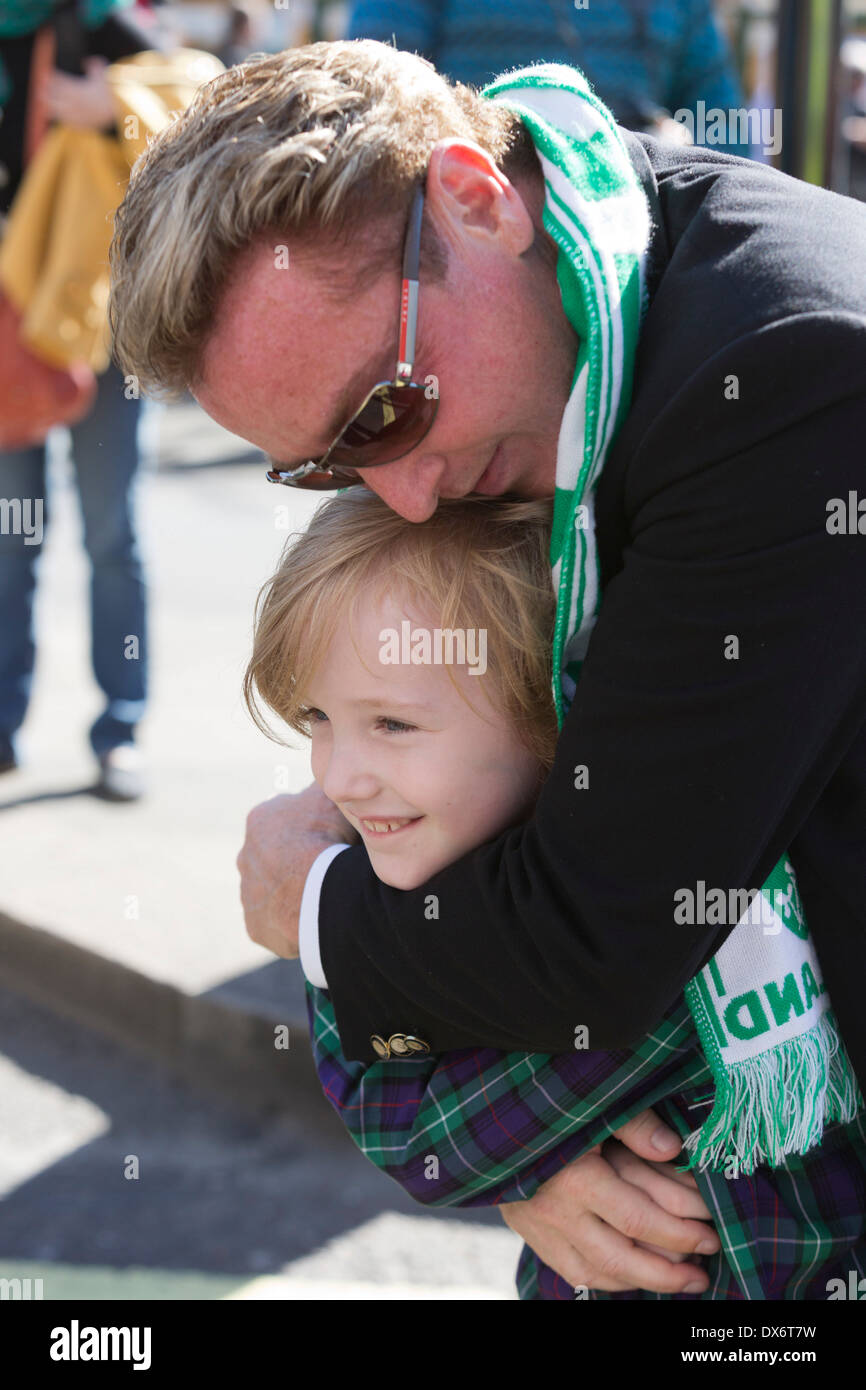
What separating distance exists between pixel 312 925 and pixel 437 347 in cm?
68

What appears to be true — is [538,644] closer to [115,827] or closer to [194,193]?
[194,193]

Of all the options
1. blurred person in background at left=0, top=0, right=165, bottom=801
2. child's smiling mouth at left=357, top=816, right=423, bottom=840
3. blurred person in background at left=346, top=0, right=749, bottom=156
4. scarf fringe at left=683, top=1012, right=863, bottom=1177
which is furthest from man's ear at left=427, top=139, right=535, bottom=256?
blurred person in background at left=0, top=0, right=165, bottom=801

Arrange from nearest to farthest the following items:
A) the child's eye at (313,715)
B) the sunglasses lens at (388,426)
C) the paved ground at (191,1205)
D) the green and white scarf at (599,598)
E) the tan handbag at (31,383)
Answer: the green and white scarf at (599,598) < the sunglasses lens at (388,426) < the child's eye at (313,715) < the paved ground at (191,1205) < the tan handbag at (31,383)

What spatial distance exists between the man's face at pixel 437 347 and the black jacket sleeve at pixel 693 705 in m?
0.24

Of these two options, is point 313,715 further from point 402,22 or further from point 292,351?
point 402,22

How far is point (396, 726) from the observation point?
68.5 inches

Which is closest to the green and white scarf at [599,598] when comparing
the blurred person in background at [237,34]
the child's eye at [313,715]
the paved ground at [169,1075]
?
the child's eye at [313,715]

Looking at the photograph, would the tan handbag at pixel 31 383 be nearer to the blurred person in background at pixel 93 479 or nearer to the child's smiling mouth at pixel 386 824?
the blurred person in background at pixel 93 479

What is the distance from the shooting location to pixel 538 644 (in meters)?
1.70

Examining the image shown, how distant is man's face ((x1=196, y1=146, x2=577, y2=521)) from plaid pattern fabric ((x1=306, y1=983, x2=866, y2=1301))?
67 cm

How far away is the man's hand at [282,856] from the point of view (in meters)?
1.85

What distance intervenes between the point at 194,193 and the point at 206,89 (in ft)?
0.53

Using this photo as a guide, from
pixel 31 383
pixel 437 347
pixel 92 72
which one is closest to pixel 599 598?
pixel 437 347
